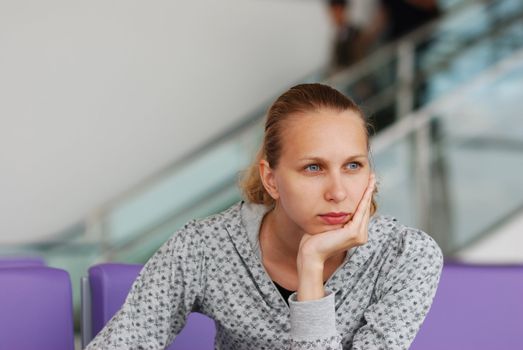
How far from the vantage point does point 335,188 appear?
1.60 m

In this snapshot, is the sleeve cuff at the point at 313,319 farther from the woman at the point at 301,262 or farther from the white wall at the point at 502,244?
the white wall at the point at 502,244

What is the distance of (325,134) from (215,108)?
219 inches

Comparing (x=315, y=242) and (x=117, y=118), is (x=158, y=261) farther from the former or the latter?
(x=117, y=118)

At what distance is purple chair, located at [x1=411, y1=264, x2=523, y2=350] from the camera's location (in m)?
2.00

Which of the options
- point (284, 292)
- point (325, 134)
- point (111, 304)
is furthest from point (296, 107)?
point (111, 304)

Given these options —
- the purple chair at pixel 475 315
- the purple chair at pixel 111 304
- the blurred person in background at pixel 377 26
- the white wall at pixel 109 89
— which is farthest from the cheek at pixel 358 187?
the white wall at pixel 109 89

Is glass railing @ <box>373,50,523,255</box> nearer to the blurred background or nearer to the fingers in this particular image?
the blurred background

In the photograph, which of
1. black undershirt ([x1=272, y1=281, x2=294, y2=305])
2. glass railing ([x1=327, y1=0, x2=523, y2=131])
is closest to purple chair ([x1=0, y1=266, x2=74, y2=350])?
black undershirt ([x1=272, y1=281, x2=294, y2=305])

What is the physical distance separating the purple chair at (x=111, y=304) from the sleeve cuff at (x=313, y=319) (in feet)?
1.67

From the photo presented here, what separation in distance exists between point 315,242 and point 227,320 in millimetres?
232

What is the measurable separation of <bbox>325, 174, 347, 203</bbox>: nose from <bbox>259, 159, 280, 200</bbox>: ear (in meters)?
0.14

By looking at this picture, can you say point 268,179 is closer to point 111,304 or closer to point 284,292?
point 284,292

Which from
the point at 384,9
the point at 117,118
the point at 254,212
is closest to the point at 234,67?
the point at 117,118

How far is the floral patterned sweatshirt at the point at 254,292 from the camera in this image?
5.45 feet
